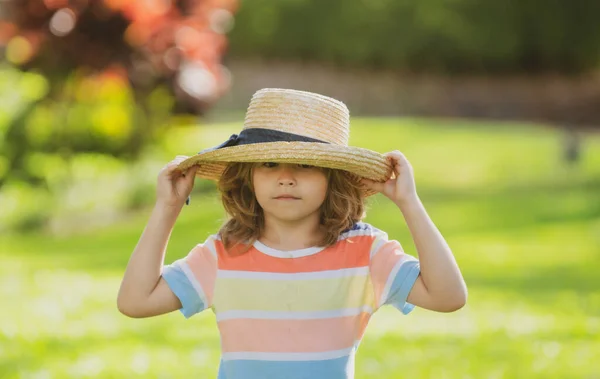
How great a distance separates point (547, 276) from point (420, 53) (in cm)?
1800

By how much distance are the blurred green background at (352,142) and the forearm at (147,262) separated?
7.58ft

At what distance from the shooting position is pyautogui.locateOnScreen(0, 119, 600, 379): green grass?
5398 millimetres

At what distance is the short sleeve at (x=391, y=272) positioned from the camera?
2.87 m

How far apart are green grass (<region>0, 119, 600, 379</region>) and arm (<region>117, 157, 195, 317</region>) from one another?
92cm

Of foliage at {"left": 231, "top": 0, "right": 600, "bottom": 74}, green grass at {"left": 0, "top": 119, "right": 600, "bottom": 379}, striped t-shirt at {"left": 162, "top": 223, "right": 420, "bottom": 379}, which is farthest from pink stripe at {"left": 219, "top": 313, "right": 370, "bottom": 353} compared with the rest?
foliage at {"left": 231, "top": 0, "right": 600, "bottom": 74}

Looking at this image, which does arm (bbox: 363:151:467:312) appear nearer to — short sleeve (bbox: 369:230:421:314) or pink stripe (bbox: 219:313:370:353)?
short sleeve (bbox: 369:230:421:314)

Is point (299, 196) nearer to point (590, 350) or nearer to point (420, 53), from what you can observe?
point (590, 350)

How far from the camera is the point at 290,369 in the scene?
2.79 m

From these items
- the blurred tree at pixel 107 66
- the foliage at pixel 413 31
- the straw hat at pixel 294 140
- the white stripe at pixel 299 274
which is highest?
the foliage at pixel 413 31

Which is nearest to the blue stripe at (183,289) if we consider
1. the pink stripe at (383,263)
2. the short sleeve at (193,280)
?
the short sleeve at (193,280)

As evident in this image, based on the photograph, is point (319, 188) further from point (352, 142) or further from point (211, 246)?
point (352, 142)

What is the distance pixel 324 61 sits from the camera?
87.6 feet

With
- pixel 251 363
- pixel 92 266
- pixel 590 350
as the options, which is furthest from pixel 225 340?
pixel 92 266

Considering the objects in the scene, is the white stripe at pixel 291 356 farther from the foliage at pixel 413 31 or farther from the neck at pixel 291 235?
the foliage at pixel 413 31
